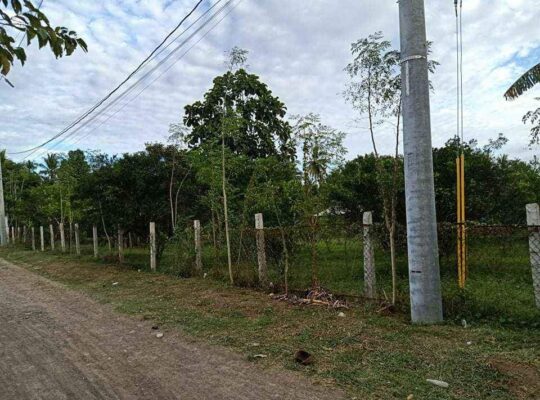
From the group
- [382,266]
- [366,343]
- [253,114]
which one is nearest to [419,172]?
[366,343]

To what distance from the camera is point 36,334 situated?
228 inches

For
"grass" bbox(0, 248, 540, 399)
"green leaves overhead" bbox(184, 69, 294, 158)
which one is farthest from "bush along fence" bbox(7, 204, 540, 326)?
"green leaves overhead" bbox(184, 69, 294, 158)

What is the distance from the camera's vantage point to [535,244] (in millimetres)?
5000

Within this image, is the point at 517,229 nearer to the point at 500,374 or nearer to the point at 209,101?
the point at 500,374

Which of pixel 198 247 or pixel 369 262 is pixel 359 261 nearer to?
pixel 369 262

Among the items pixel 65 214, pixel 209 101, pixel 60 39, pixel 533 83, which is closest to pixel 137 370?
pixel 60 39

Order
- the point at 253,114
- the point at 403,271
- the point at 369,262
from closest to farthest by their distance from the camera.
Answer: the point at 369,262, the point at 403,271, the point at 253,114

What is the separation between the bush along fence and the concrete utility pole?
56 cm

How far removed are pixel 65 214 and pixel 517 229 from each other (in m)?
19.6

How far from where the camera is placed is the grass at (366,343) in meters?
3.58

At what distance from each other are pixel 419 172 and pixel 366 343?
215cm

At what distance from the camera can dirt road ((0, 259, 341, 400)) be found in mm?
3674

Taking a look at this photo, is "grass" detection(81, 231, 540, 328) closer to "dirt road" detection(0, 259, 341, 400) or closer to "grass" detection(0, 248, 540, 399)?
"grass" detection(0, 248, 540, 399)

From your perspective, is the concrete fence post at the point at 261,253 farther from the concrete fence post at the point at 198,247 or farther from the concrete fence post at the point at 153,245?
the concrete fence post at the point at 153,245
